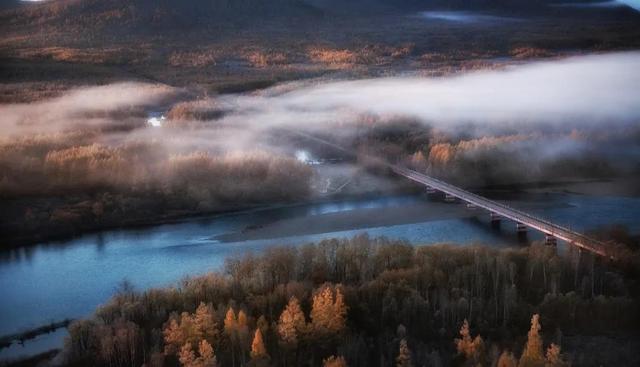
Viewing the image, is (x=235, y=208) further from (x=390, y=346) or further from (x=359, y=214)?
(x=390, y=346)

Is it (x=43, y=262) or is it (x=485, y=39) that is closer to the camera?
(x=43, y=262)

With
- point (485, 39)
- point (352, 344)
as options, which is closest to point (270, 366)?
point (352, 344)

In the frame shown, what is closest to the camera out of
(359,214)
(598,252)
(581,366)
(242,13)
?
(581,366)

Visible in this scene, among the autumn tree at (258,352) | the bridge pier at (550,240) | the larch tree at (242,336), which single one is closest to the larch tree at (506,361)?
the autumn tree at (258,352)

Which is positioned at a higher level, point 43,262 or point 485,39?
point 485,39

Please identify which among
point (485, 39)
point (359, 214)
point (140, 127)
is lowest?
point (359, 214)

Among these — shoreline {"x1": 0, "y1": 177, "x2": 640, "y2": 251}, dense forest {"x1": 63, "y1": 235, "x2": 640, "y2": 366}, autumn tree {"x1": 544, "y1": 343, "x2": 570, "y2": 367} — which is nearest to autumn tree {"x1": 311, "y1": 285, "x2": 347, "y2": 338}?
dense forest {"x1": 63, "y1": 235, "x2": 640, "y2": 366}

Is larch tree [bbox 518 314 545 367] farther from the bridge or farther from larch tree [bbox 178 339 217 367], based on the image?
the bridge
